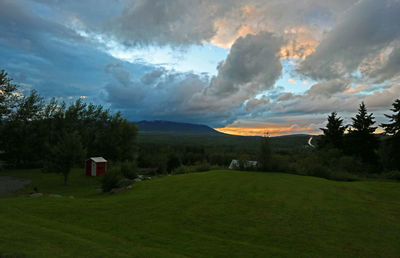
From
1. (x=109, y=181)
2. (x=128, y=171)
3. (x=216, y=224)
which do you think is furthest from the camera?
(x=128, y=171)

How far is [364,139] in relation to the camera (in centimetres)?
3691

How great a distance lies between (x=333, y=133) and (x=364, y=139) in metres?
5.83

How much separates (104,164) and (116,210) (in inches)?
1199

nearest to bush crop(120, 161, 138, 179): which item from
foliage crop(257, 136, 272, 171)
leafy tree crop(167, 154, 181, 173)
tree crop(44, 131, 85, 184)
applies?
tree crop(44, 131, 85, 184)

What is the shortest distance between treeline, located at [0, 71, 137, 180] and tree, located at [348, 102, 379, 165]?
45799mm

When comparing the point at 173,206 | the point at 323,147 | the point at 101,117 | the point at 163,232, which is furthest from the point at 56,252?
the point at 101,117

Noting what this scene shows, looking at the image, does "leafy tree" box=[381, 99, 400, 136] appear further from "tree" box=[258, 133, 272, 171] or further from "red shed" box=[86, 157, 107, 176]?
"red shed" box=[86, 157, 107, 176]

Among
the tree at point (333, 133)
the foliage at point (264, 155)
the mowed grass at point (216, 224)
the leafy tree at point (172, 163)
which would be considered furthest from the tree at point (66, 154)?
the tree at point (333, 133)

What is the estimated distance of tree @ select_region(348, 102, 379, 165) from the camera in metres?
36.6

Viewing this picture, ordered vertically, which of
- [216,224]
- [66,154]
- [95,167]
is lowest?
[95,167]

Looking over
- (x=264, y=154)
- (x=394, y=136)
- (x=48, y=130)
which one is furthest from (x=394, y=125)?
(x=48, y=130)

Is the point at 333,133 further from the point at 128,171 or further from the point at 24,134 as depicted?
the point at 24,134

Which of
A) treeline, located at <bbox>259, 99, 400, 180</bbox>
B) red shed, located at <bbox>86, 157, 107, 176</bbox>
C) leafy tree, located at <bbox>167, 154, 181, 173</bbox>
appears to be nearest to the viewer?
treeline, located at <bbox>259, 99, 400, 180</bbox>

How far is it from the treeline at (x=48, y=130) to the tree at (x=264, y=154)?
32.9 metres
